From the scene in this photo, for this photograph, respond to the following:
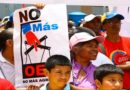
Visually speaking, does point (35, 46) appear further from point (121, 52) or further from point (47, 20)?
point (121, 52)

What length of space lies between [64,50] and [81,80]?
323 millimetres

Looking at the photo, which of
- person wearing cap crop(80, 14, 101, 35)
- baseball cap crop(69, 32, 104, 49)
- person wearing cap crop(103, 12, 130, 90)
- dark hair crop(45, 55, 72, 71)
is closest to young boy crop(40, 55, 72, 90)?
dark hair crop(45, 55, 72, 71)

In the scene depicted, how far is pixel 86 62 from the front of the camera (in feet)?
12.8

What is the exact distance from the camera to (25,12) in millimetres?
3705

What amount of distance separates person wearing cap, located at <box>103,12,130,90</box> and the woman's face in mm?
387

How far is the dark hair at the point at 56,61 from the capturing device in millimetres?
3520

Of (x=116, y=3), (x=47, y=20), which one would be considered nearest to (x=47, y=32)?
(x=47, y=20)

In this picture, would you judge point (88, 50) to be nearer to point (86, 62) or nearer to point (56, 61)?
point (86, 62)

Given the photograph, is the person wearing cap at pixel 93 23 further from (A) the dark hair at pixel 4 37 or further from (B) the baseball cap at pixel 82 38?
(A) the dark hair at pixel 4 37

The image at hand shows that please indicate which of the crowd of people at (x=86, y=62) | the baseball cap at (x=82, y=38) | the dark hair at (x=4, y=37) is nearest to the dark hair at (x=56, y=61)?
the crowd of people at (x=86, y=62)

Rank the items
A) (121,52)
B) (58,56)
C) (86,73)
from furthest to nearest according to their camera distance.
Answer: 1. (121,52)
2. (86,73)
3. (58,56)

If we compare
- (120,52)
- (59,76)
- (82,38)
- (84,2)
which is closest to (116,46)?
(120,52)

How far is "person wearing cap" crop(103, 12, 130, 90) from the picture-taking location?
423cm

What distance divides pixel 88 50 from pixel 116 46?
55 cm
